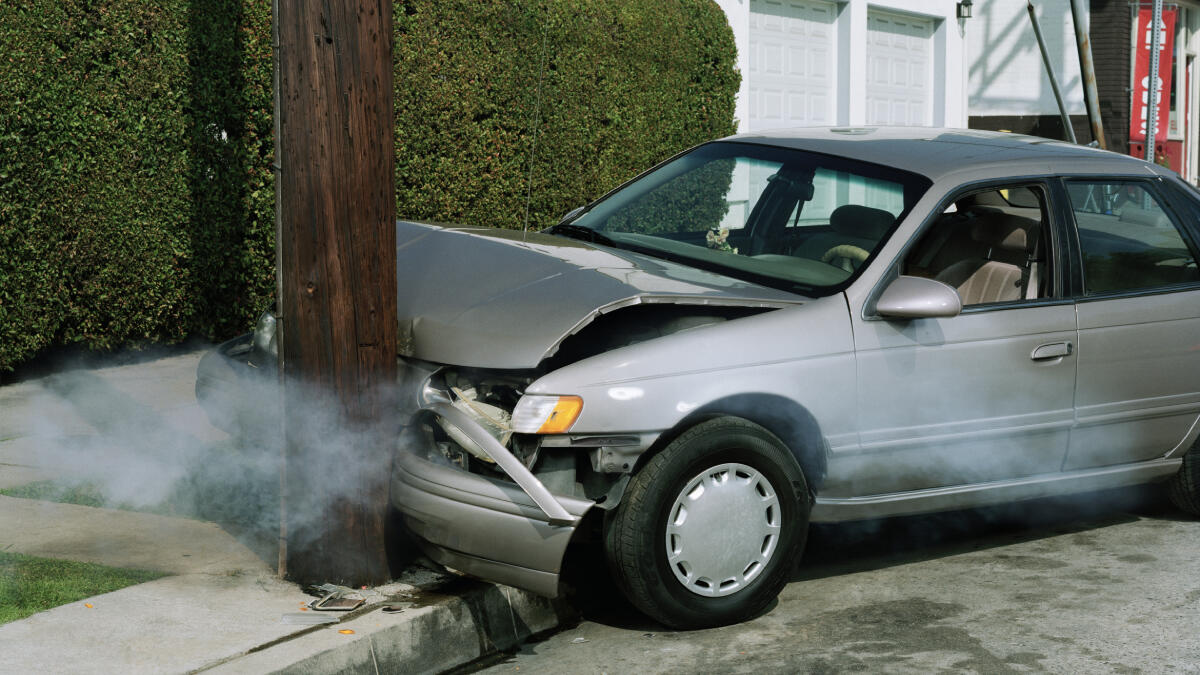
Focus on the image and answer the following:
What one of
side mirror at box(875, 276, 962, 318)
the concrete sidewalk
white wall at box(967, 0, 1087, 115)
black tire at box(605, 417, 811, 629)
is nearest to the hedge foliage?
the concrete sidewalk

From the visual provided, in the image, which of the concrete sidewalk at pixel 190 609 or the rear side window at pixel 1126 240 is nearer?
the concrete sidewalk at pixel 190 609

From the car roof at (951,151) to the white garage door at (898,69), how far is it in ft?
38.4

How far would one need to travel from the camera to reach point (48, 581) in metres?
4.47

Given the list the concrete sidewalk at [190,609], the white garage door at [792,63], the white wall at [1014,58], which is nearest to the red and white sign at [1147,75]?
the white wall at [1014,58]

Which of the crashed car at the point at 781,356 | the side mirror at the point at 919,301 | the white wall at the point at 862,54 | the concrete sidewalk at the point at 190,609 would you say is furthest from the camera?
the white wall at the point at 862,54

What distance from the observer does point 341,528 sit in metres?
4.56

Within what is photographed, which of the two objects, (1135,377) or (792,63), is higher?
(792,63)

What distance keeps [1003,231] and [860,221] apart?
0.73 m

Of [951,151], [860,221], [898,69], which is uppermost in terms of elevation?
[898,69]

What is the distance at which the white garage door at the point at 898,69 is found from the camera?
57.8ft

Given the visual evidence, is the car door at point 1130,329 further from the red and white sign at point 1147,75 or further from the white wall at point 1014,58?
the red and white sign at point 1147,75

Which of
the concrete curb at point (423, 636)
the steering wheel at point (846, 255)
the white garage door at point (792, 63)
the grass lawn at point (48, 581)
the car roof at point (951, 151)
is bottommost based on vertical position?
the concrete curb at point (423, 636)

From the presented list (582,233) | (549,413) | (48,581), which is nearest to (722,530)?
(549,413)

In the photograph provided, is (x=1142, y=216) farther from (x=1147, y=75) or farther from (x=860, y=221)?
(x=1147, y=75)
